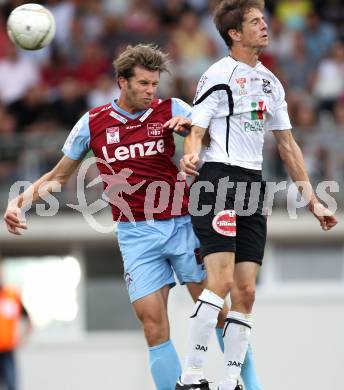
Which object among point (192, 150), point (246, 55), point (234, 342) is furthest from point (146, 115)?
point (234, 342)

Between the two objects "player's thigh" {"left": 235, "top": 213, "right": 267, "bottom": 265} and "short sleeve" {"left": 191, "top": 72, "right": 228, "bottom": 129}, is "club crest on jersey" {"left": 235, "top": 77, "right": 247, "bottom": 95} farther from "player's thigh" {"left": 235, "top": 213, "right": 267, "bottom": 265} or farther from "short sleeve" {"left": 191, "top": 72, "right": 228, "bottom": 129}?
"player's thigh" {"left": 235, "top": 213, "right": 267, "bottom": 265}

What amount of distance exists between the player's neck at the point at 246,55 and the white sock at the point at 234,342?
5.83 feet

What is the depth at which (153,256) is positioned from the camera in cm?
839

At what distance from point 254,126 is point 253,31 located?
2.18ft

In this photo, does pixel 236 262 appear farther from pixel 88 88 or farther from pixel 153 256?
pixel 88 88

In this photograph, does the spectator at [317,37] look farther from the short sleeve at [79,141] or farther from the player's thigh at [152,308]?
the player's thigh at [152,308]

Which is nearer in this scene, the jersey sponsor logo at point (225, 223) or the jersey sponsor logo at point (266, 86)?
the jersey sponsor logo at point (225, 223)

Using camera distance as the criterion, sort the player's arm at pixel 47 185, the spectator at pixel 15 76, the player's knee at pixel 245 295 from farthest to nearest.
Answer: the spectator at pixel 15 76 → the player's arm at pixel 47 185 → the player's knee at pixel 245 295

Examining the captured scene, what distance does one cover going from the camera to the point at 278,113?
323 inches

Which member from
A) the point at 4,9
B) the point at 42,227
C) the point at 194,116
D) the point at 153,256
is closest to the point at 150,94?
the point at 194,116

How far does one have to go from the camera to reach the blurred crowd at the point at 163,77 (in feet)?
45.9

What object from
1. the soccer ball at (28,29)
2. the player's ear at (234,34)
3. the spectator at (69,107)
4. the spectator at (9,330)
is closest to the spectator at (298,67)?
the spectator at (69,107)

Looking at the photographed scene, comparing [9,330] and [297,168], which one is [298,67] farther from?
[297,168]

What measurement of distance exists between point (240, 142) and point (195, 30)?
7.49 m
